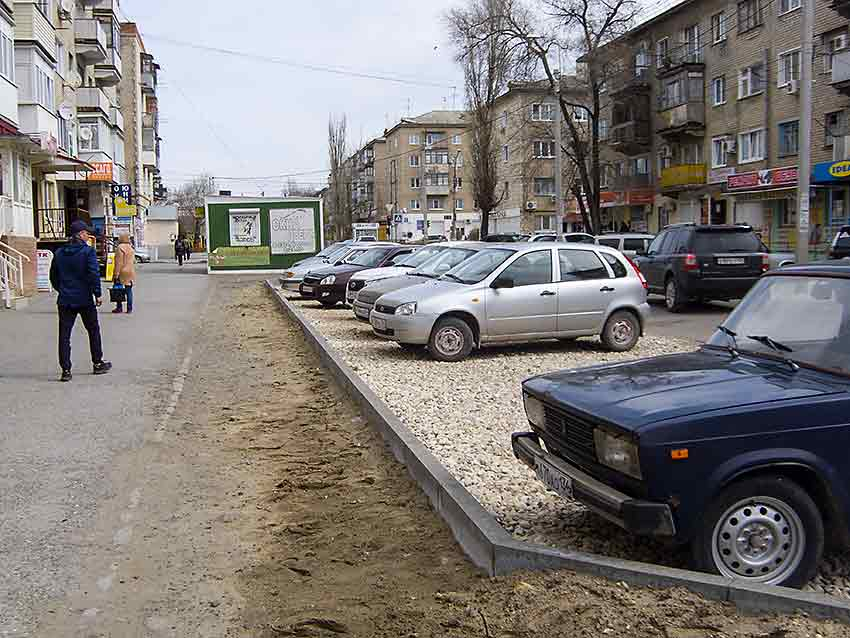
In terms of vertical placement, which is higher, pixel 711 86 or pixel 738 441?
pixel 711 86

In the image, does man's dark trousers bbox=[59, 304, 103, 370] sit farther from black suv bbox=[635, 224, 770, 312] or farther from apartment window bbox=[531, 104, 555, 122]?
apartment window bbox=[531, 104, 555, 122]

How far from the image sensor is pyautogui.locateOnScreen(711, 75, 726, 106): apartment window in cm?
4481

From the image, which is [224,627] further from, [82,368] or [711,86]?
[711,86]

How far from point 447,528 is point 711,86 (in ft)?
146

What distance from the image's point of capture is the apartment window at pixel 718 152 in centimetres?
4466

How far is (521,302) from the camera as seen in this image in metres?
12.5

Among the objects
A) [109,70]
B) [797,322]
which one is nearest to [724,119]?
[109,70]

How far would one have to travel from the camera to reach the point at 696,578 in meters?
4.12

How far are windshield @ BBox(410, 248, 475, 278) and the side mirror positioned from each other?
2582mm

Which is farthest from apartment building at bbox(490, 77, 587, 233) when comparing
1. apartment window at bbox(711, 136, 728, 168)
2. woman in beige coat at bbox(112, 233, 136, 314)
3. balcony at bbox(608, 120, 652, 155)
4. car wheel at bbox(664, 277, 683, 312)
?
woman in beige coat at bbox(112, 233, 136, 314)

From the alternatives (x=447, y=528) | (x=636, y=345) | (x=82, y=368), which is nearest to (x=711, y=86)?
(x=636, y=345)

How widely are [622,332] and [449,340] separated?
2603mm

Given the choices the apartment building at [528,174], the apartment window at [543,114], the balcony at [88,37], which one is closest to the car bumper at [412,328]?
the balcony at [88,37]

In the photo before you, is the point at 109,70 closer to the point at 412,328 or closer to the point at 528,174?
the point at 528,174
